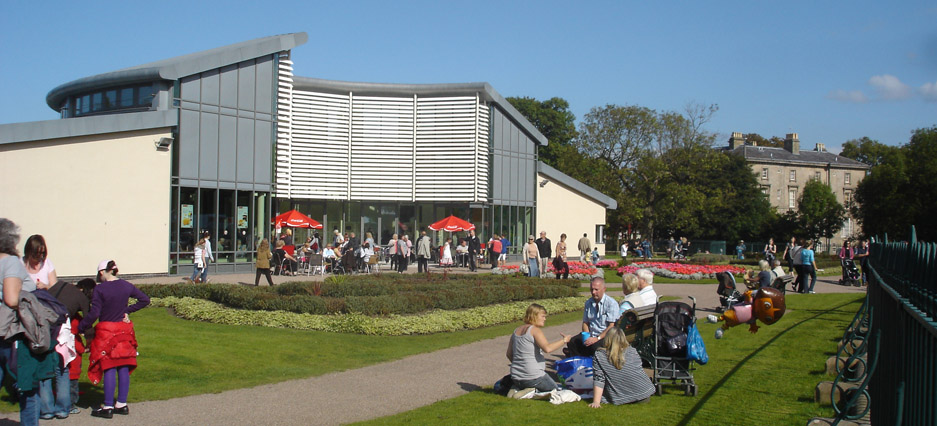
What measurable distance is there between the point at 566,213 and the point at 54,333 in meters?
41.1

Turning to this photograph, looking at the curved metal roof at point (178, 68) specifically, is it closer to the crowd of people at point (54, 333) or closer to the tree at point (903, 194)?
the crowd of people at point (54, 333)

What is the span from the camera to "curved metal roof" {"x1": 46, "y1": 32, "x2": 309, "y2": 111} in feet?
91.9

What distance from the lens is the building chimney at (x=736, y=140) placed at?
93.8m

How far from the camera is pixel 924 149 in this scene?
61719 millimetres

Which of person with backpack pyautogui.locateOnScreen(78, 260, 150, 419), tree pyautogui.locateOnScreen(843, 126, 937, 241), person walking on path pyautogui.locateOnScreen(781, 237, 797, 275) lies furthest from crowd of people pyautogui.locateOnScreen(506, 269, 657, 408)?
tree pyautogui.locateOnScreen(843, 126, 937, 241)

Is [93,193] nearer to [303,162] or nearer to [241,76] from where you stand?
[241,76]

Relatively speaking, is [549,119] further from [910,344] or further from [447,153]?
[910,344]

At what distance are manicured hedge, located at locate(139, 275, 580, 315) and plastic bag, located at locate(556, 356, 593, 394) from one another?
7147 mm

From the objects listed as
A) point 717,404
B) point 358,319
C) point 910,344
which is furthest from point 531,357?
point 358,319

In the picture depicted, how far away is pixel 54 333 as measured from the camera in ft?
24.1

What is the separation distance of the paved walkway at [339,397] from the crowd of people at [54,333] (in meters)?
0.38

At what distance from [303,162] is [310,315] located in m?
21.4

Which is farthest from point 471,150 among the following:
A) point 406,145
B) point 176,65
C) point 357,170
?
point 176,65

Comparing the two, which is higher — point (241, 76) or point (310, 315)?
point (241, 76)
